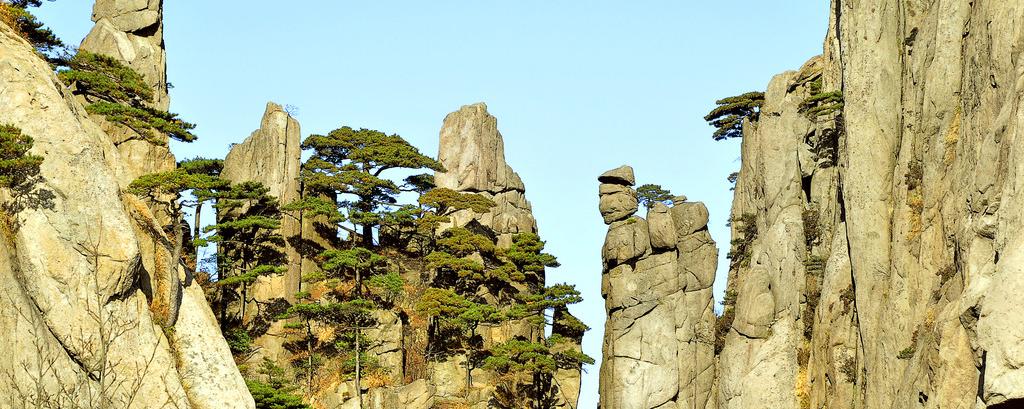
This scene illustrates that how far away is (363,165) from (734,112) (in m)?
20.3

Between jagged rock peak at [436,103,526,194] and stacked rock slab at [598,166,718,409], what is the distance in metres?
7.56

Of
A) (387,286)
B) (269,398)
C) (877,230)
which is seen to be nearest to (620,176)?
(387,286)

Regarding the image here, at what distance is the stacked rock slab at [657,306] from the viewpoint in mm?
61125

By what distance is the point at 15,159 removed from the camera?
33.5 m

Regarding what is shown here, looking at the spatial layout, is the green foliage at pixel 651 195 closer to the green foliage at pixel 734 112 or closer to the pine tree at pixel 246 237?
the green foliage at pixel 734 112

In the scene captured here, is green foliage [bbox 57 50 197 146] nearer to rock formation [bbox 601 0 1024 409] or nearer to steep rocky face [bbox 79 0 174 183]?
steep rocky face [bbox 79 0 174 183]

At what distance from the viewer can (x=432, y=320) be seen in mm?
59844

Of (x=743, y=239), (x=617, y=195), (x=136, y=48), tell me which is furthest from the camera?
(x=617, y=195)

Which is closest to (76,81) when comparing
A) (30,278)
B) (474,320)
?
(30,278)

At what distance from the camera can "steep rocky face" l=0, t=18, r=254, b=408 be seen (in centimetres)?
3325

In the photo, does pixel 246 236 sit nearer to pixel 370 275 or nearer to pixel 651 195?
pixel 370 275

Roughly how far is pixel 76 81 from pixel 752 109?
118 feet

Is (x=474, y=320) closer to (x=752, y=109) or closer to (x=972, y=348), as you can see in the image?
(x=752, y=109)

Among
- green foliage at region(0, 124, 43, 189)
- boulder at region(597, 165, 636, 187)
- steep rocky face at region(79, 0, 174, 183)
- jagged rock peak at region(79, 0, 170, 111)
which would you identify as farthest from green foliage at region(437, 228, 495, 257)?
green foliage at region(0, 124, 43, 189)
